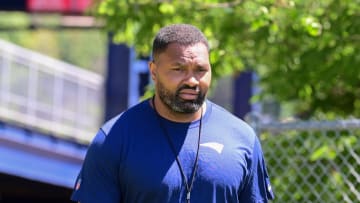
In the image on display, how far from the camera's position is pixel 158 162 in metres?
3.48

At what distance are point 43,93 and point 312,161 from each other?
5589 mm

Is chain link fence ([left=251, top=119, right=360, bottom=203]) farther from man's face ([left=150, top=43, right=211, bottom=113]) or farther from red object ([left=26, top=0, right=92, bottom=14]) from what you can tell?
red object ([left=26, top=0, right=92, bottom=14])

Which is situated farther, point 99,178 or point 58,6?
point 58,6

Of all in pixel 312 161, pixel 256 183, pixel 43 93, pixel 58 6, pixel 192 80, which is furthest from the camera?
pixel 43 93

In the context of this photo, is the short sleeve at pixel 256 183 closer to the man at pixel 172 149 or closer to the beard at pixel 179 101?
the man at pixel 172 149

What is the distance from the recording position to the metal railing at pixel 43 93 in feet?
32.8

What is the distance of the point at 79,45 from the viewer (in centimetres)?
2347

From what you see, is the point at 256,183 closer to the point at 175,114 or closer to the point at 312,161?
the point at 175,114

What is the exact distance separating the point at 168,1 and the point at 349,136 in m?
1.38

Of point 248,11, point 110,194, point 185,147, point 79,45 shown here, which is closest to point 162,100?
point 185,147

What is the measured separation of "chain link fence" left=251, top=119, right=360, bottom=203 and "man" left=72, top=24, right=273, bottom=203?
152 cm

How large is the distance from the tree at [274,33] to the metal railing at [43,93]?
13.8 ft

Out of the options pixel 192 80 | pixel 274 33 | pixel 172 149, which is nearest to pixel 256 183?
pixel 172 149

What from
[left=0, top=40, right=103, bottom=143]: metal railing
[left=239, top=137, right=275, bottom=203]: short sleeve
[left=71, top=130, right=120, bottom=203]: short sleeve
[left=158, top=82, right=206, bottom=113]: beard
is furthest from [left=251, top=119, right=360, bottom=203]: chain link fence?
[left=0, top=40, right=103, bottom=143]: metal railing
